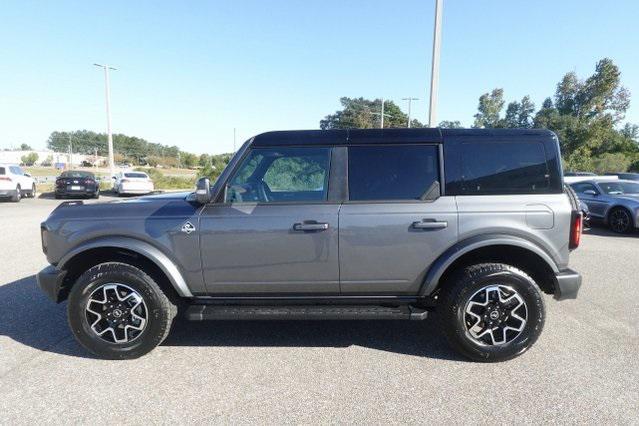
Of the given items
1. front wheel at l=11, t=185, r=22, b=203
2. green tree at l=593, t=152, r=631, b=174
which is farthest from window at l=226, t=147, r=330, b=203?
green tree at l=593, t=152, r=631, b=174

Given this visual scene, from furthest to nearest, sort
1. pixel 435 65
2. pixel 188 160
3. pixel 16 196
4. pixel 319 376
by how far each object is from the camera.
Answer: pixel 188 160 → pixel 16 196 → pixel 435 65 → pixel 319 376

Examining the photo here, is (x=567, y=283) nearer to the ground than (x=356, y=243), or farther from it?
nearer to the ground

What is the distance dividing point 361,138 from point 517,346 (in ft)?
7.14

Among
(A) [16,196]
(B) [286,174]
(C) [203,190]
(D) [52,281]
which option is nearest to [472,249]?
(B) [286,174]

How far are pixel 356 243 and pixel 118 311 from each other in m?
2.09

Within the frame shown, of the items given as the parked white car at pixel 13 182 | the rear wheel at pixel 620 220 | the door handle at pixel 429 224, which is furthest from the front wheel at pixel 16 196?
the rear wheel at pixel 620 220

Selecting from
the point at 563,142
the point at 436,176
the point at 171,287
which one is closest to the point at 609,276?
the point at 436,176

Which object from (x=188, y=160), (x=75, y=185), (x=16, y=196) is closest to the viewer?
(x=16, y=196)

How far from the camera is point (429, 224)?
10.7 feet

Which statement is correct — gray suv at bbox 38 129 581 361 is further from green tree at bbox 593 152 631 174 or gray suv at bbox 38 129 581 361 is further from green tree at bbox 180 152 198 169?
green tree at bbox 180 152 198 169

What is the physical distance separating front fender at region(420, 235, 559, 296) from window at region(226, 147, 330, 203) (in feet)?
3.61

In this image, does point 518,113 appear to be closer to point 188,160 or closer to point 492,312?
point 492,312

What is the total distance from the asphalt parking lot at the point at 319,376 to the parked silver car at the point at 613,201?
6739 mm

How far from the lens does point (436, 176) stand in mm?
3359
